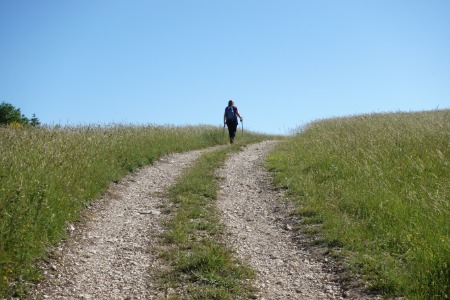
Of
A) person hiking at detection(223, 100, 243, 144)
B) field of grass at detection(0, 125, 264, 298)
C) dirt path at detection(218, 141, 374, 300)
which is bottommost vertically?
dirt path at detection(218, 141, 374, 300)

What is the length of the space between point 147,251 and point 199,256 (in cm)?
112

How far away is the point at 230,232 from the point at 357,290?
2901mm

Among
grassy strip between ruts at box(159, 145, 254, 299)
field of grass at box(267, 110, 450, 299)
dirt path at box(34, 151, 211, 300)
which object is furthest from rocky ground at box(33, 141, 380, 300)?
field of grass at box(267, 110, 450, 299)

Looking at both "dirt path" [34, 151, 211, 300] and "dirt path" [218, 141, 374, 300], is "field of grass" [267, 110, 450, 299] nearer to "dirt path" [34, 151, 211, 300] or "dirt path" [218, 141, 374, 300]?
"dirt path" [218, 141, 374, 300]

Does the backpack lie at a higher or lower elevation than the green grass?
higher

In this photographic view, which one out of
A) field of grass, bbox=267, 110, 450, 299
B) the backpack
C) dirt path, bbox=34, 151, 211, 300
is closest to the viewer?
field of grass, bbox=267, 110, 450, 299

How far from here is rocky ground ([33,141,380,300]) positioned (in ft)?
18.9

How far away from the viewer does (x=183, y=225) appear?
8.10 metres

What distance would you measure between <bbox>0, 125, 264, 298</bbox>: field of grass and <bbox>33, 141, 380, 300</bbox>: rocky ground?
1.06ft

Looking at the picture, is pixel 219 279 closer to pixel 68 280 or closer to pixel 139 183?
pixel 68 280

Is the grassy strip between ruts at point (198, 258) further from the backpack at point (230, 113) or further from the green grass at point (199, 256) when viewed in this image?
the backpack at point (230, 113)

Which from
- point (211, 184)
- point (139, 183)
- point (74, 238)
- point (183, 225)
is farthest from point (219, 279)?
point (139, 183)

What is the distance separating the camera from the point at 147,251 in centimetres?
707

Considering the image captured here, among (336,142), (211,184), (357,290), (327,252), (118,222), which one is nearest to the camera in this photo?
(357,290)
